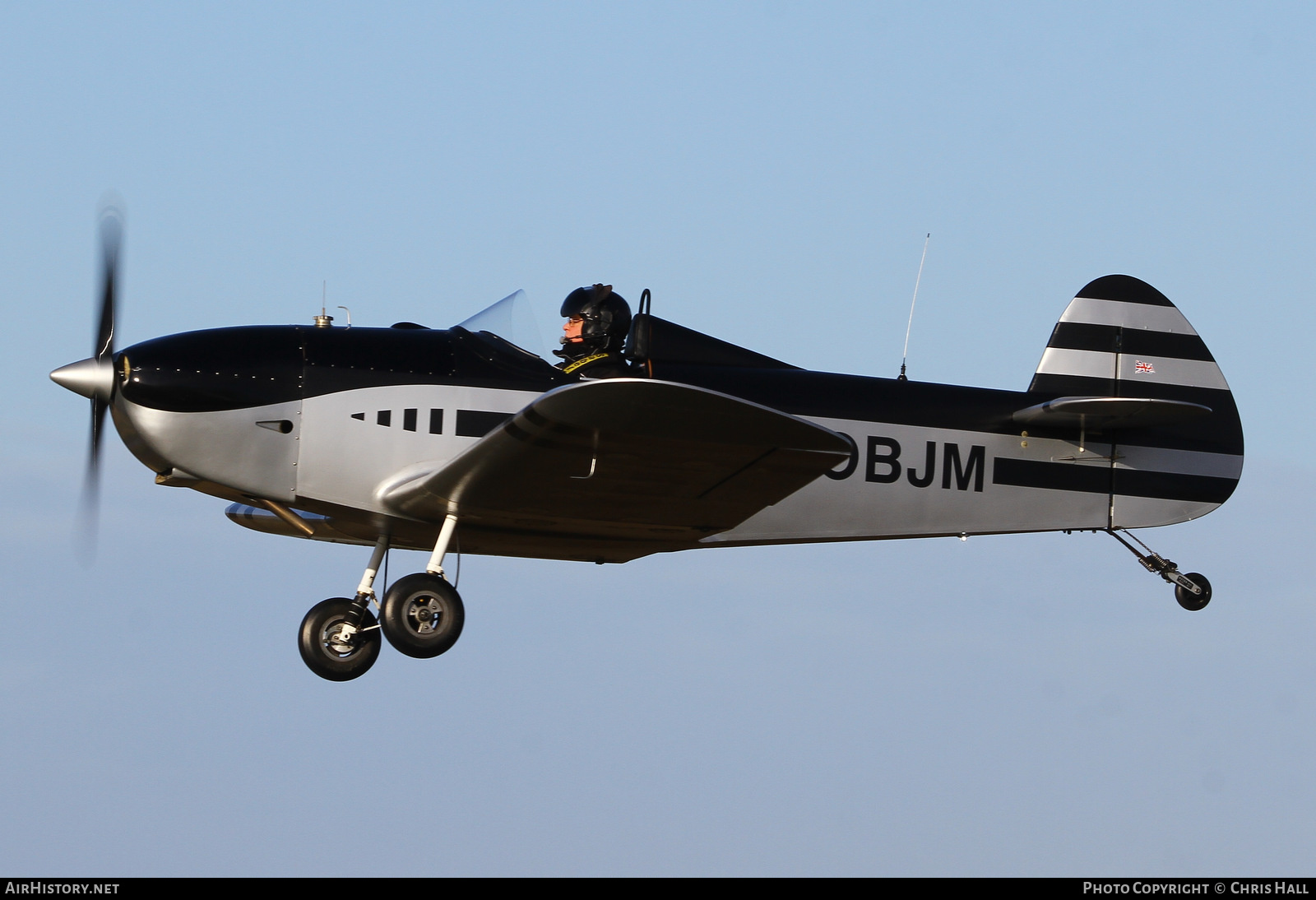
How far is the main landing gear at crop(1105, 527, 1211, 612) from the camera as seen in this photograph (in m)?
12.5

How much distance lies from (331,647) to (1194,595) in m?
6.53

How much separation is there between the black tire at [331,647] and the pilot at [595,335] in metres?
2.20

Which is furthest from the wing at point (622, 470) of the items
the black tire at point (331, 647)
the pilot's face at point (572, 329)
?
the pilot's face at point (572, 329)

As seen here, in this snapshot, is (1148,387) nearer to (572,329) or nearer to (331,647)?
(572,329)

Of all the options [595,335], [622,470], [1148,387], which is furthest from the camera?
[1148,387]

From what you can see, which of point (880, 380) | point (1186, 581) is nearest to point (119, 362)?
point (880, 380)

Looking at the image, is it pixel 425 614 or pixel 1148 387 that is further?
pixel 1148 387

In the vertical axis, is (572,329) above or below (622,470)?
above

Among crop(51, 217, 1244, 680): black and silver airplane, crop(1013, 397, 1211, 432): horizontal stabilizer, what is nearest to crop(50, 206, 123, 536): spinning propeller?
crop(51, 217, 1244, 680): black and silver airplane

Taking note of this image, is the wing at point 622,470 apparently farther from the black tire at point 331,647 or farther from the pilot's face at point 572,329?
the pilot's face at point 572,329

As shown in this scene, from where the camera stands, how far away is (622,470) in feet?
33.5

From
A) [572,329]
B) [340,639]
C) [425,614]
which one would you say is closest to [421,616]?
[425,614]

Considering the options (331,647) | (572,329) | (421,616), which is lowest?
(331,647)

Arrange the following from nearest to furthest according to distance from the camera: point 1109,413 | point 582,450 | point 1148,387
Answer: point 582,450, point 1109,413, point 1148,387
